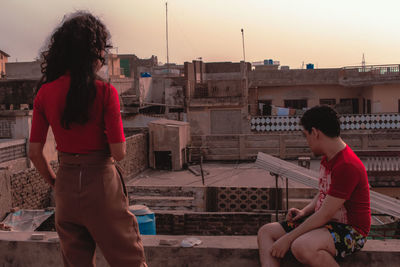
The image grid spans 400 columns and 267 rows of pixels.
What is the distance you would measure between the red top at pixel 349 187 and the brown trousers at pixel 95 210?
1.30 meters

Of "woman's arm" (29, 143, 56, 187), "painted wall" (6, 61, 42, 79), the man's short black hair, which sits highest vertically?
"painted wall" (6, 61, 42, 79)

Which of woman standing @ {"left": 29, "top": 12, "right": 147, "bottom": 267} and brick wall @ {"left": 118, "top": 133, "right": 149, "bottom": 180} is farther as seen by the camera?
brick wall @ {"left": 118, "top": 133, "right": 149, "bottom": 180}

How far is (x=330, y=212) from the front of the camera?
2869mm

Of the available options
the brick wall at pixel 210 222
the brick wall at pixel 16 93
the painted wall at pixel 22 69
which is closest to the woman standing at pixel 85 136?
the brick wall at pixel 210 222

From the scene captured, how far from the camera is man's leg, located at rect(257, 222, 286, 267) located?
9.93 feet

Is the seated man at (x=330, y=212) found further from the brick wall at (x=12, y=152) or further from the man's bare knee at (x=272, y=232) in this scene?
the brick wall at (x=12, y=152)

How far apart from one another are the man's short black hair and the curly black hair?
4.65ft

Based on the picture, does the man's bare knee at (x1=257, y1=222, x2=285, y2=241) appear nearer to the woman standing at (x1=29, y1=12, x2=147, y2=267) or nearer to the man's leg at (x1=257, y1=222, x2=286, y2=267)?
the man's leg at (x1=257, y1=222, x2=286, y2=267)

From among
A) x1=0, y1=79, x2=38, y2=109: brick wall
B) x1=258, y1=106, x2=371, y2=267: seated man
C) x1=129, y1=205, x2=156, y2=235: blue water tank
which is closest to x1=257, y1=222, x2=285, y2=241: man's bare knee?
x1=258, y1=106, x2=371, y2=267: seated man

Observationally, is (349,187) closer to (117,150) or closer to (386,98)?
(117,150)

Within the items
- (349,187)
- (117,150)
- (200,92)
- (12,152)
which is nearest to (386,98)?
(200,92)

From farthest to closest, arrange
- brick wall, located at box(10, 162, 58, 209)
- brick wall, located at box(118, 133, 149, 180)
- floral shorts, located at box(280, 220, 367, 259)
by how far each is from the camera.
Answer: brick wall, located at box(118, 133, 149, 180) → brick wall, located at box(10, 162, 58, 209) → floral shorts, located at box(280, 220, 367, 259)

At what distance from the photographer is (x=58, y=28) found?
2.51 m

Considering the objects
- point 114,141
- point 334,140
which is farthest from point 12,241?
point 334,140
